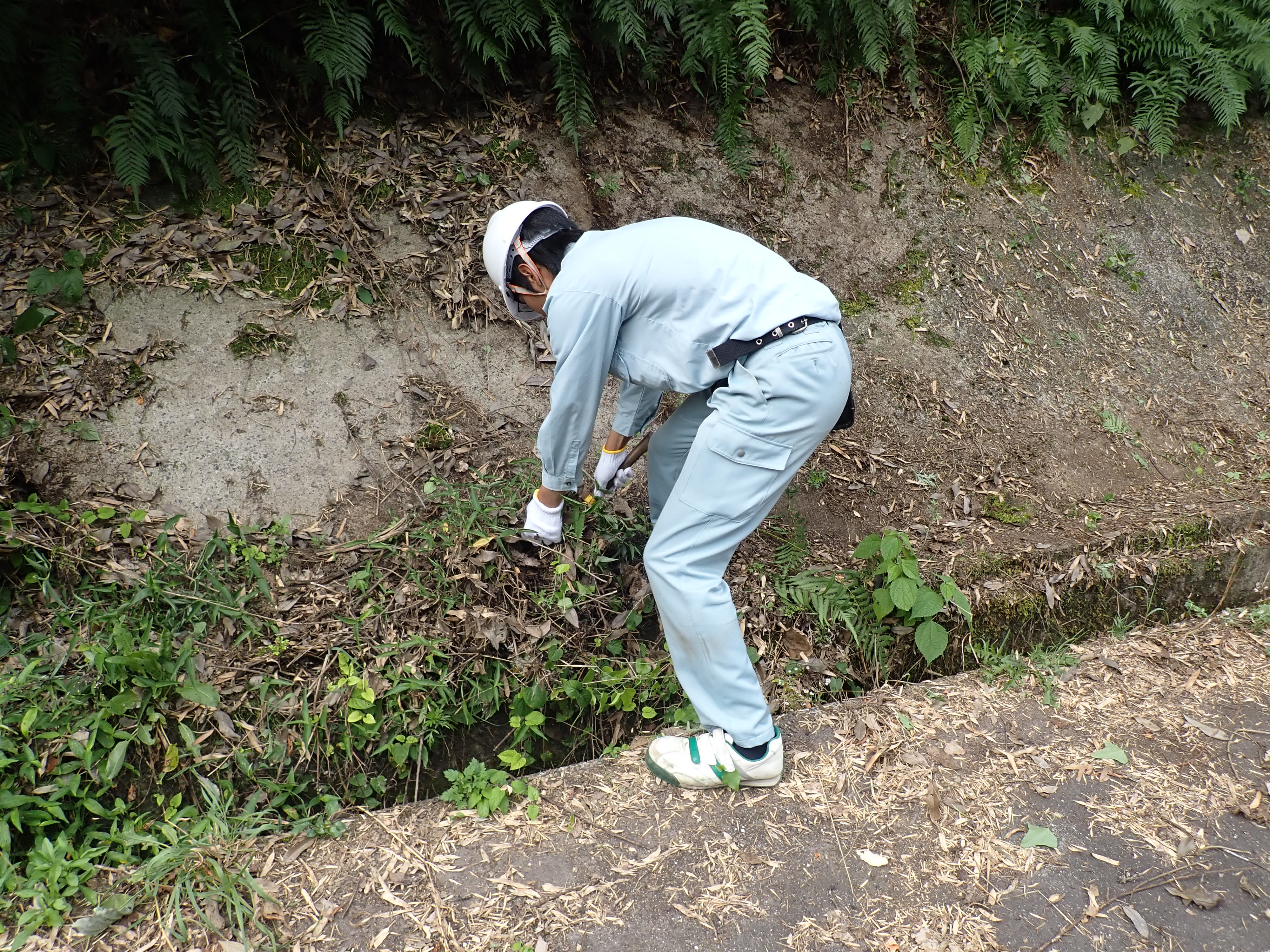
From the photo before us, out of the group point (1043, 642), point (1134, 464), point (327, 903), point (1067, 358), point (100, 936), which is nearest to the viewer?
point (100, 936)

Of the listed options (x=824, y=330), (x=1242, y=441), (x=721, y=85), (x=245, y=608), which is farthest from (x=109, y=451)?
(x=1242, y=441)

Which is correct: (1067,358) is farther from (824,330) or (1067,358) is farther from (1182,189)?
(824,330)

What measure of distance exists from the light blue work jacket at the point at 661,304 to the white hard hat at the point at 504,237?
0.56ft

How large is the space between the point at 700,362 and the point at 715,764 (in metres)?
1.41

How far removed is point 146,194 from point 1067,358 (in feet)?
16.6

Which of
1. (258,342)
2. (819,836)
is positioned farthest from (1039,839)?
(258,342)

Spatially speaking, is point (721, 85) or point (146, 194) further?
point (721, 85)

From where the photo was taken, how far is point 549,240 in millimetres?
2564

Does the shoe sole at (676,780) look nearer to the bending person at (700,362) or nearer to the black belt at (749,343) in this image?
the bending person at (700,362)

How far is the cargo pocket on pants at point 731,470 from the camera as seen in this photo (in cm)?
252

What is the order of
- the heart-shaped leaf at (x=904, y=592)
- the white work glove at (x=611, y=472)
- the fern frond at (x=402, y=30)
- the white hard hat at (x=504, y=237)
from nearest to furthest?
the white hard hat at (x=504, y=237) → the heart-shaped leaf at (x=904, y=592) → the white work glove at (x=611, y=472) → the fern frond at (x=402, y=30)

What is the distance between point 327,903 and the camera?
8.30 ft

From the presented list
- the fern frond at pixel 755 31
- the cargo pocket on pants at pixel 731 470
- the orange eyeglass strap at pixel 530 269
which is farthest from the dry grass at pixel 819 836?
the fern frond at pixel 755 31

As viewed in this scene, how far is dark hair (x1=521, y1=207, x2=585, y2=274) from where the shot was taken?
2562mm
